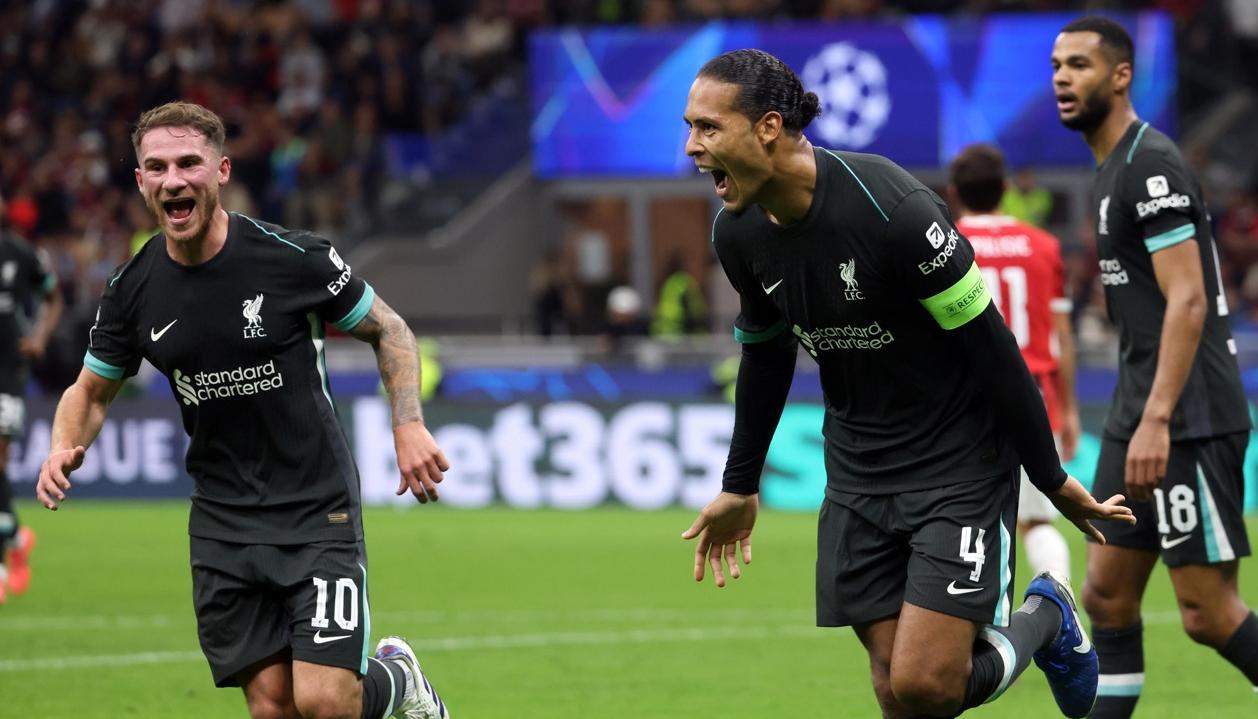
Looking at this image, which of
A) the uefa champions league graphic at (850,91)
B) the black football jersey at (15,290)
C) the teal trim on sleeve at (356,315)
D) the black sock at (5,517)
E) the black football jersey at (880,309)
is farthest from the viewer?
the uefa champions league graphic at (850,91)

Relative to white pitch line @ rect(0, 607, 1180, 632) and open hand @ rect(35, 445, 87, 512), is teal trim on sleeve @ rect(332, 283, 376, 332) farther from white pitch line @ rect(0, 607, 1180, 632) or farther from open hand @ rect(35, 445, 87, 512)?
white pitch line @ rect(0, 607, 1180, 632)

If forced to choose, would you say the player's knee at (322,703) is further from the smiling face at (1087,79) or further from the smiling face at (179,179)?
the smiling face at (1087,79)

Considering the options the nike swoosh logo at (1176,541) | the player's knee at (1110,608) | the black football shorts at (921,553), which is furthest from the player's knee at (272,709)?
the nike swoosh logo at (1176,541)

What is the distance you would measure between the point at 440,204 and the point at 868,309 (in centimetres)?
2148

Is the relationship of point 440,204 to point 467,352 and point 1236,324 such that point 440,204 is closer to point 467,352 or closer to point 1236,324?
point 467,352

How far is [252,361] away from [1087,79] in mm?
2975

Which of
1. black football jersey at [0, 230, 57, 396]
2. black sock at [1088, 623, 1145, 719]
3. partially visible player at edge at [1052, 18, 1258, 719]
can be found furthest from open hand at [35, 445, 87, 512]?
black football jersey at [0, 230, 57, 396]

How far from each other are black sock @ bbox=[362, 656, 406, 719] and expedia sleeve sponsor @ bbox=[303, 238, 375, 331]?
3.53 feet

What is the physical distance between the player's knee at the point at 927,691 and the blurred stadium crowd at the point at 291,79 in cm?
1873

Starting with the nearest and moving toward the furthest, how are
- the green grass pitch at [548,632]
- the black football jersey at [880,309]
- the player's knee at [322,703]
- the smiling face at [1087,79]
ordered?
1. the black football jersey at [880,309]
2. the player's knee at [322,703]
3. the smiling face at [1087,79]
4. the green grass pitch at [548,632]

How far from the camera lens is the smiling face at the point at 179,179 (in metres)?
5.64

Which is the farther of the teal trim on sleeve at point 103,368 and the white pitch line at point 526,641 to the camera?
the white pitch line at point 526,641

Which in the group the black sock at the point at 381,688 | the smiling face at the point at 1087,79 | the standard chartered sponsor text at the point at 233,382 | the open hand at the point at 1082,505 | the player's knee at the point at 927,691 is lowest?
the black sock at the point at 381,688

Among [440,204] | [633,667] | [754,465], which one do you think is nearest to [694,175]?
[440,204]
